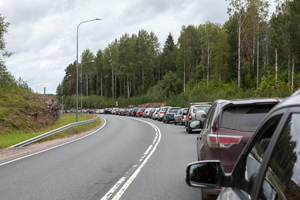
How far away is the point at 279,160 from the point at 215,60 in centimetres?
7145

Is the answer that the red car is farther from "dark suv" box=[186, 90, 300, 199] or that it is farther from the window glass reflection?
the window glass reflection

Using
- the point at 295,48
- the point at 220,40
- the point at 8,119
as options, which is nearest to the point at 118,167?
the point at 8,119

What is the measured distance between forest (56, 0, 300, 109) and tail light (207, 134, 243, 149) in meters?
21.4

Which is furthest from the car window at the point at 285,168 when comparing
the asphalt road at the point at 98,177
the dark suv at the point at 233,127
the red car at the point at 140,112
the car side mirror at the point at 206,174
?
the red car at the point at 140,112

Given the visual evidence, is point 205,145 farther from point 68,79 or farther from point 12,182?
point 68,79

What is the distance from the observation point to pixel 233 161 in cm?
489

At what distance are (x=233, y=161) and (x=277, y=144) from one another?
10.6 ft

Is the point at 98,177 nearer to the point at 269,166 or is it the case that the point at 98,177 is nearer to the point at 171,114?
the point at 269,166

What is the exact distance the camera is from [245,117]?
5.10m

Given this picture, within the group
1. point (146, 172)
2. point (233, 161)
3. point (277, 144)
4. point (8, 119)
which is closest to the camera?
point (277, 144)

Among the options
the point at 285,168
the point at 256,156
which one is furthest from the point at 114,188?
the point at 285,168

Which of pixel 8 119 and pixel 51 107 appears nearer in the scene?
pixel 8 119

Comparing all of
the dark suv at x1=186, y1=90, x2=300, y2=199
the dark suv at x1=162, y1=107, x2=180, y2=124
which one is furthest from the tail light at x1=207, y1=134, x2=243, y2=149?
the dark suv at x1=162, y1=107, x2=180, y2=124

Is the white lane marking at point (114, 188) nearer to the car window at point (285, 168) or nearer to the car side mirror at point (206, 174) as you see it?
the car side mirror at point (206, 174)
